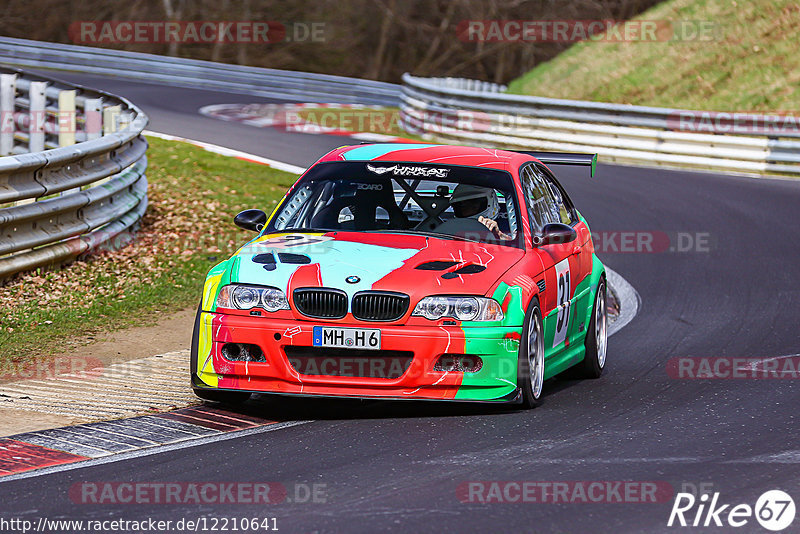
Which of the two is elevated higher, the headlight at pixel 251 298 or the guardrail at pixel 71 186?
the headlight at pixel 251 298

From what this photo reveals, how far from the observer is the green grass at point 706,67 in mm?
28812

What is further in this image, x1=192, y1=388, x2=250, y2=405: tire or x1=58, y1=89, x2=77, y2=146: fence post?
x1=58, y1=89, x2=77, y2=146: fence post

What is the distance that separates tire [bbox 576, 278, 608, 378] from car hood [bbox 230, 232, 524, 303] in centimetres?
130

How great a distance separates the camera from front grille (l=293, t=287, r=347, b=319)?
7.30 metres

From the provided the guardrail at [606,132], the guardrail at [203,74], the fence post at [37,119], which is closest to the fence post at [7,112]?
the fence post at [37,119]

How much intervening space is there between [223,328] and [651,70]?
25.5 metres

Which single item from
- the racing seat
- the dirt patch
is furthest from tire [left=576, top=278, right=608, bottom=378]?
the dirt patch

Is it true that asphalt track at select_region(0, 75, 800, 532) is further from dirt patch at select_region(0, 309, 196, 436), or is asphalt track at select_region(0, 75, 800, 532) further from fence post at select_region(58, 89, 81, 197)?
fence post at select_region(58, 89, 81, 197)

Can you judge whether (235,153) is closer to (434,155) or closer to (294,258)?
(434,155)

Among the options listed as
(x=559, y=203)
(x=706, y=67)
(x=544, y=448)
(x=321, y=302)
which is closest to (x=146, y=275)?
(x=559, y=203)

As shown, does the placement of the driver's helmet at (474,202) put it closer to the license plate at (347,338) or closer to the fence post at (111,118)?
the license plate at (347,338)

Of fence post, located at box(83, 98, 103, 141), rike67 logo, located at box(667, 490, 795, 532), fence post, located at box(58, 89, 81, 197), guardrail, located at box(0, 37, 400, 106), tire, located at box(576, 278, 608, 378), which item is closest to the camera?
rike67 logo, located at box(667, 490, 795, 532)

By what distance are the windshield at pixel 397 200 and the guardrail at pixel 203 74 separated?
1001 inches

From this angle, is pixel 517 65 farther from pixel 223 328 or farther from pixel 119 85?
Answer: pixel 223 328
